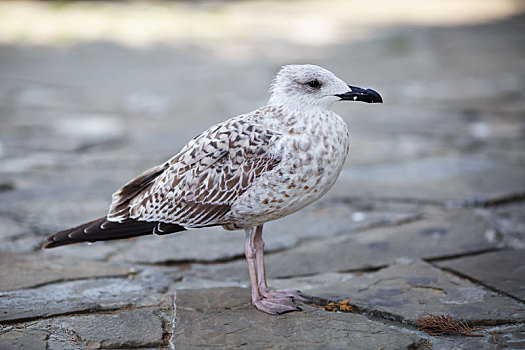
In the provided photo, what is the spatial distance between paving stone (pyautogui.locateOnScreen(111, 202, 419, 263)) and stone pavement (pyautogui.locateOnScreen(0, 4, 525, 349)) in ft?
0.06

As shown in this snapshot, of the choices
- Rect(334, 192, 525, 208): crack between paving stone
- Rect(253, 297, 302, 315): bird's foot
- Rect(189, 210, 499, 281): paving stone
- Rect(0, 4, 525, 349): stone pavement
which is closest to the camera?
Rect(0, 4, 525, 349): stone pavement

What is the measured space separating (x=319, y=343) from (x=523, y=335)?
93 centimetres

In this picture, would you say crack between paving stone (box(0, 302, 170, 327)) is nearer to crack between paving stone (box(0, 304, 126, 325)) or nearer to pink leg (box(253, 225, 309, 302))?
crack between paving stone (box(0, 304, 126, 325))

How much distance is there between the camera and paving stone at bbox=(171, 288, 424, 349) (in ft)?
9.60

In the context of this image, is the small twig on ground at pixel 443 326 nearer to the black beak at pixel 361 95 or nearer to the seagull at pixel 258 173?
the seagull at pixel 258 173

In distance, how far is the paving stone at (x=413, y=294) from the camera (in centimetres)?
323

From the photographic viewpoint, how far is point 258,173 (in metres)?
3.25

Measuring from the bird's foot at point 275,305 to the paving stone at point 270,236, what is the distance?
919 mm

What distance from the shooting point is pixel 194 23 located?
16.7 meters

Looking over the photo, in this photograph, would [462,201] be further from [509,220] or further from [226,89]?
[226,89]

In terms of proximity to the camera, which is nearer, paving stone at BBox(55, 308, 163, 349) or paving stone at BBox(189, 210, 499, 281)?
paving stone at BBox(55, 308, 163, 349)

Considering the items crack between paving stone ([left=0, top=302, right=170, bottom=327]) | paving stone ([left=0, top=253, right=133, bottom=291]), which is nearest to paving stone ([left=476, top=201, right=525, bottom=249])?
crack between paving stone ([left=0, top=302, right=170, bottom=327])

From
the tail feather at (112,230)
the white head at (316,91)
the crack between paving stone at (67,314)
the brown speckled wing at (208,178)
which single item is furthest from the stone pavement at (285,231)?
the white head at (316,91)

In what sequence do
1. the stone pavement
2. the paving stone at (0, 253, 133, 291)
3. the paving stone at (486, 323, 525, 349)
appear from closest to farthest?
the paving stone at (486, 323, 525, 349) → the stone pavement → the paving stone at (0, 253, 133, 291)
